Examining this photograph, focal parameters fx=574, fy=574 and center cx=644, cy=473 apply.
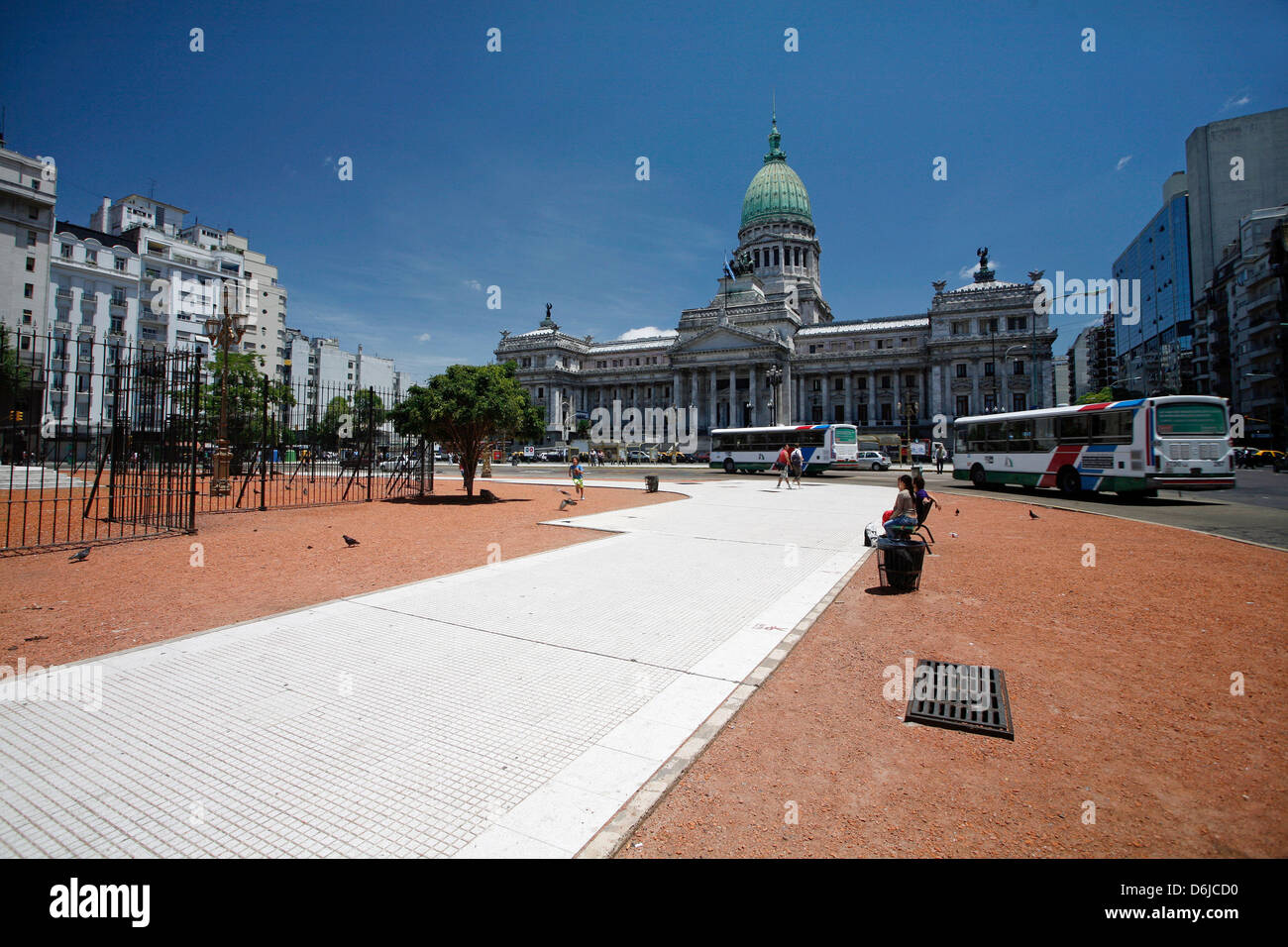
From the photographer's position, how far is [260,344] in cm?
7756

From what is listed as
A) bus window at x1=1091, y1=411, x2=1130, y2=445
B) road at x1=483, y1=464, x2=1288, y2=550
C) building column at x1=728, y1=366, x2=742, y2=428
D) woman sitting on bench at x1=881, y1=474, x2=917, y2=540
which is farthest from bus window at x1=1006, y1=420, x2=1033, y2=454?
building column at x1=728, y1=366, x2=742, y2=428

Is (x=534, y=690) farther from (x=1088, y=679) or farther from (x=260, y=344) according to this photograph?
(x=260, y=344)

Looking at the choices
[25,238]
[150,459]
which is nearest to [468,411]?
[150,459]

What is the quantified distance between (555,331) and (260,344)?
44.5 meters

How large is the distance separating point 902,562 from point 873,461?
42.8 metres

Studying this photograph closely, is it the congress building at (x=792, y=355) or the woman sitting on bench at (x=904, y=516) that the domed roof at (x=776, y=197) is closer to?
the congress building at (x=792, y=355)

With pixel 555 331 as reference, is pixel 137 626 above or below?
below

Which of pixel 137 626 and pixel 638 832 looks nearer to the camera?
pixel 638 832

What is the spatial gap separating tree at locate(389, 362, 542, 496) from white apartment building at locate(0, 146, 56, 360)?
153 ft

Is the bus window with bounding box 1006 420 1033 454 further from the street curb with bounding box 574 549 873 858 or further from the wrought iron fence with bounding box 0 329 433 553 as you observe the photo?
the wrought iron fence with bounding box 0 329 433 553

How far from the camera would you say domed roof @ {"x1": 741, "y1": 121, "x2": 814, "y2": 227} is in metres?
92.8

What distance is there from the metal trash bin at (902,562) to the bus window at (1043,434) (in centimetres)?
1802

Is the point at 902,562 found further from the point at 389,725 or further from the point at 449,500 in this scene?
Answer: the point at 449,500

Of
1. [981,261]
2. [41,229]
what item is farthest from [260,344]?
[981,261]
